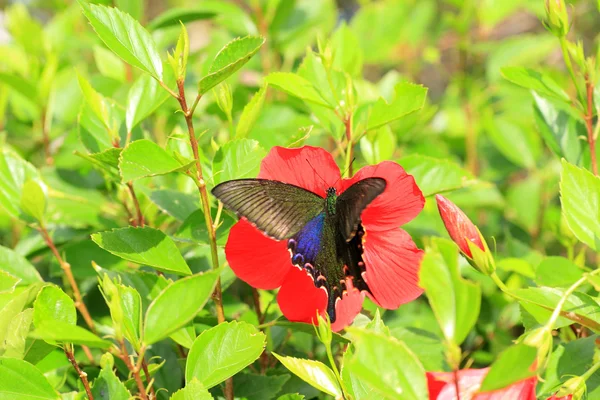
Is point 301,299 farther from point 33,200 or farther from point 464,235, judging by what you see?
point 33,200

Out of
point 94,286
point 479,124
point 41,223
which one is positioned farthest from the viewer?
point 479,124

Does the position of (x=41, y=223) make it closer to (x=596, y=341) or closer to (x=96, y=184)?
(x=96, y=184)

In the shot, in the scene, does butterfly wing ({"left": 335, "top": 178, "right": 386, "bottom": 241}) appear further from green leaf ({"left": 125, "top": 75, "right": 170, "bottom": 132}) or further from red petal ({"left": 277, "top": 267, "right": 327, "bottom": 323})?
green leaf ({"left": 125, "top": 75, "right": 170, "bottom": 132})

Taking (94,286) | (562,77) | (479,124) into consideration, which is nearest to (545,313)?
(94,286)

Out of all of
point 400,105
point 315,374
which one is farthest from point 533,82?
point 315,374

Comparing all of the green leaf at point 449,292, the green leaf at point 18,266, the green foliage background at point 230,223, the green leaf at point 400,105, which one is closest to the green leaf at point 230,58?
the green foliage background at point 230,223
